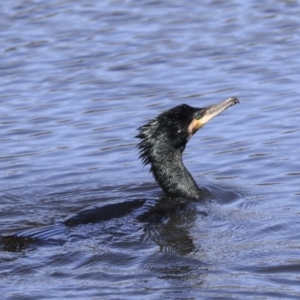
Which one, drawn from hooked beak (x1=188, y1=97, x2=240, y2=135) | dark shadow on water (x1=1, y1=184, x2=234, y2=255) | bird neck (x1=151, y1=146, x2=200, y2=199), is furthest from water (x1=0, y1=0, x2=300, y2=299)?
hooked beak (x1=188, y1=97, x2=240, y2=135)

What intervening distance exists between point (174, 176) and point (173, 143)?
353 mm

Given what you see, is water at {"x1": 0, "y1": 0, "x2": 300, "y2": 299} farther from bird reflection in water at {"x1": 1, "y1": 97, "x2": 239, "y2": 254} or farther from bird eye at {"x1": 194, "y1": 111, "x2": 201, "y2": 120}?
bird eye at {"x1": 194, "y1": 111, "x2": 201, "y2": 120}

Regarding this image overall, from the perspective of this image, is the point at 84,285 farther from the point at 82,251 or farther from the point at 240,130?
the point at 240,130

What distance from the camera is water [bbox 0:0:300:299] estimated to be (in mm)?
8266

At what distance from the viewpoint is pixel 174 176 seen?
34.8ft

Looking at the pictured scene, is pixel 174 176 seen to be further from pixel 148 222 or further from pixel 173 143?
pixel 148 222

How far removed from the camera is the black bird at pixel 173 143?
1038cm

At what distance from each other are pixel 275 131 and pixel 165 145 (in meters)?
2.42

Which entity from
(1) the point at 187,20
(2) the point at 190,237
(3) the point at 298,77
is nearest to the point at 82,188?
(2) the point at 190,237

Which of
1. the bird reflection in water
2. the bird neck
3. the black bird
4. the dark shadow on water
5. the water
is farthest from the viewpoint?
the bird neck

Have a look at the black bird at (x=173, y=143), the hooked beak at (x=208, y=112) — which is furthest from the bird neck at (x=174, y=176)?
the hooked beak at (x=208, y=112)

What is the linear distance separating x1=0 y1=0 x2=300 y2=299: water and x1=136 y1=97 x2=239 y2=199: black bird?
343mm

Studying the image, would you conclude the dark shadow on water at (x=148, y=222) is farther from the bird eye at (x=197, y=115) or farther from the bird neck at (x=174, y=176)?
the bird eye at (x=197, y=115)

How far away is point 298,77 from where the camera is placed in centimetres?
→ 1444
